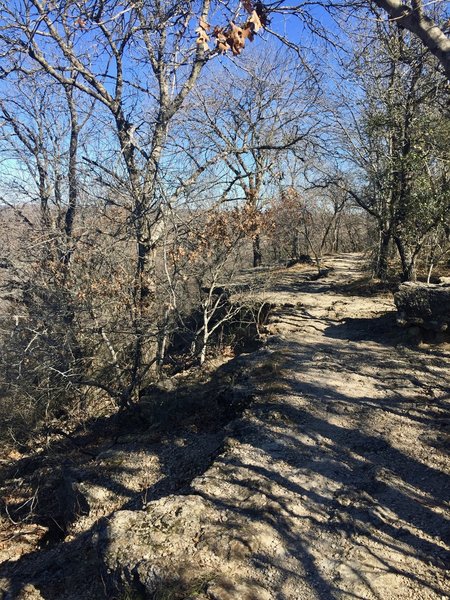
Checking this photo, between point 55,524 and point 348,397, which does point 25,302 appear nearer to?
point 55,524

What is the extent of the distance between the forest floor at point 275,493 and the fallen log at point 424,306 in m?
0.31

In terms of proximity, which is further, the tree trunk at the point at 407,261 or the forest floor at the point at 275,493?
the tree trunk at the point at 407,261

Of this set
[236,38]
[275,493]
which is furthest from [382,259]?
[236,38]

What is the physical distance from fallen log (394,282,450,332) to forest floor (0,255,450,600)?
0.31 meters

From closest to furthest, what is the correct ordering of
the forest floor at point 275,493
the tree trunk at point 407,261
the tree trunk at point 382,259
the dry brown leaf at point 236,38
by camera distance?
the dry brown leaf at point 236,38 → the forest floor at point 275,493 → the tree trunk at point 407,261 → the tree trunk at point 382,259

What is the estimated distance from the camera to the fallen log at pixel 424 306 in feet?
22.5

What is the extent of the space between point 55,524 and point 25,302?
404cm

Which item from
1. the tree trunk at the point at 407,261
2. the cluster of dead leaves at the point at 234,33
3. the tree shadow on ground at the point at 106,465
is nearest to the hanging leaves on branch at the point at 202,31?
the cluster of dead leaves at the point at 234,33

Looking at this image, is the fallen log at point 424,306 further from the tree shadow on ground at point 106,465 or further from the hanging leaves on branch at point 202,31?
the hanging leaves on branch at point 202,31

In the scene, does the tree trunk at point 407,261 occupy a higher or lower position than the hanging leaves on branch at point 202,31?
lower

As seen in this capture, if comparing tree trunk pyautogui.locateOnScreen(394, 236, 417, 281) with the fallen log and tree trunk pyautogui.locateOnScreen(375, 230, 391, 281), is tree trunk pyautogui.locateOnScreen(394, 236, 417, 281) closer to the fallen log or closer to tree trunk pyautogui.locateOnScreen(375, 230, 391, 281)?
tree trunk pyautogui.locateOnScreen(375, 230, 391, 281)

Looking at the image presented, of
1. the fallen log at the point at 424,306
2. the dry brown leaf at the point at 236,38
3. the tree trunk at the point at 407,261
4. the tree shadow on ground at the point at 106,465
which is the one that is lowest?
the tree shadow on ground at the point at 106,465

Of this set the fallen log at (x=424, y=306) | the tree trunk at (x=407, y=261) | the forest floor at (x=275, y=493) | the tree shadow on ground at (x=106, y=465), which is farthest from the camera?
the tree trunk at (x=407, y=261)

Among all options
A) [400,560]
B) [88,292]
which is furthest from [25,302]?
[400,560]
